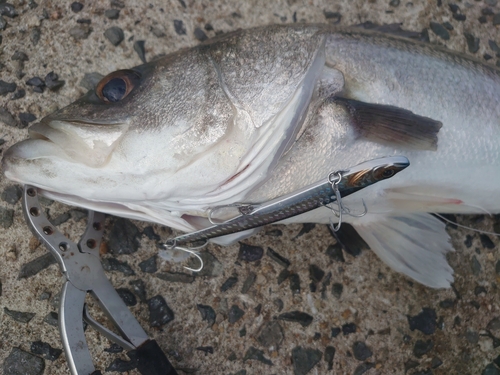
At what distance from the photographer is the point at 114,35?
1976 mm

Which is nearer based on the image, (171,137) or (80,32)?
(171,137)

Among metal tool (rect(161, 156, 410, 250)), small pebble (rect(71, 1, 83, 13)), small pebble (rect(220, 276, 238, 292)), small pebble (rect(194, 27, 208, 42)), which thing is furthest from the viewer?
small pebble (rect(194, 27, 208, 42))

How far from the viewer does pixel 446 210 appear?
178 centimetres

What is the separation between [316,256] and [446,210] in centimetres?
56

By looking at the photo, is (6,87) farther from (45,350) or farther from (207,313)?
(207,313)

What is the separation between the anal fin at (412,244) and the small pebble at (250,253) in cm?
41

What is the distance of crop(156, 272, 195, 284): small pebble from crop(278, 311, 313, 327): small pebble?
1.31 feet

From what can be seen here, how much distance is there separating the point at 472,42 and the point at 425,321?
4.92ft

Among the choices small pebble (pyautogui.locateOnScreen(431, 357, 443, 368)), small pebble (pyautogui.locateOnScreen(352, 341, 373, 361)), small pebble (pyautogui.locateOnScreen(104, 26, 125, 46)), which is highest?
small pebble (pyautogui.locateOnScreen(104, 26, 125, 46))

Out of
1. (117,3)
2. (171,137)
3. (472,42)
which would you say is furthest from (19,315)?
(472,42)

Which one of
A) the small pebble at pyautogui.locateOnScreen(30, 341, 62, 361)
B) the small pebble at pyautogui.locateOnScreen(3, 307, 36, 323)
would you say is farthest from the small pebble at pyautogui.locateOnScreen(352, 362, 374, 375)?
the small pebble at pyautogui.locateOnScreen(3, 307, 36, 323)

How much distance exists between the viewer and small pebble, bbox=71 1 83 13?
1967 mm

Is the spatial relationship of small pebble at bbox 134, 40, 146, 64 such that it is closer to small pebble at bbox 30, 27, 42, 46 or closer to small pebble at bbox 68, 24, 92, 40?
small pebble at bbox 68, 24, 92, 40

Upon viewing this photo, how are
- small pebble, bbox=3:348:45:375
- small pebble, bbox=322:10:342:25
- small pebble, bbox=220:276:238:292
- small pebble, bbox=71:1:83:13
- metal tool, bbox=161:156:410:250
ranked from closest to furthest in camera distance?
1. metal tool, bbox=161:156:410:250
2. small pebble, bbox=3:348:45:375
3. small pebble, bbox=220:276:238:292
4. small pebble, bbox=71:1:83:13
5. small pebble, bbox=322:10:342:25
